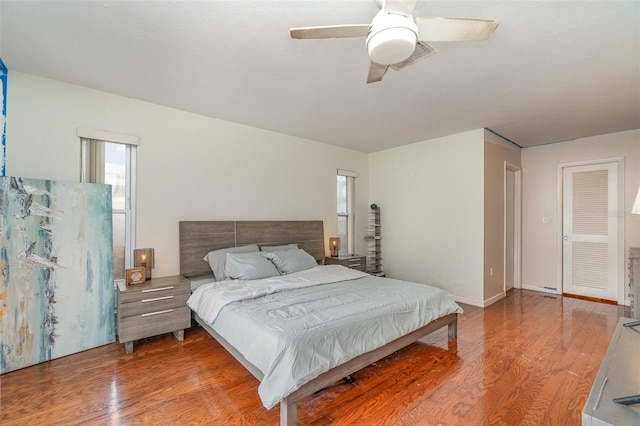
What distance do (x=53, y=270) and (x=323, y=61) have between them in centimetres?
300

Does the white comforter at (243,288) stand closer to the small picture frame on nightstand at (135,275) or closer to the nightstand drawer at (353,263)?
the small picture frame on nightstand at (135,275)

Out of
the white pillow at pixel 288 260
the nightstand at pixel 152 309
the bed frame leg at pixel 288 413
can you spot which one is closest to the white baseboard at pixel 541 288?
the white pillow at pixel 288 260

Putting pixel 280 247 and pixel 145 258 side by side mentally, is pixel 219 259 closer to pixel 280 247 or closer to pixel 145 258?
pixel 145 258

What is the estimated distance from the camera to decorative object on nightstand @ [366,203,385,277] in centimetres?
542

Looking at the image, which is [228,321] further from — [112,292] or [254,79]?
[254,79]

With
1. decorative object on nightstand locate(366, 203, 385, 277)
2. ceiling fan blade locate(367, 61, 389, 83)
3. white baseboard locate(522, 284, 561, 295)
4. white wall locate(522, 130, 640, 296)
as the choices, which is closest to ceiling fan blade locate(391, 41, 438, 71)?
ceiling fan blade locate(367, 61, 389, 83)

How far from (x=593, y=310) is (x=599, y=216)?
4.94 feet

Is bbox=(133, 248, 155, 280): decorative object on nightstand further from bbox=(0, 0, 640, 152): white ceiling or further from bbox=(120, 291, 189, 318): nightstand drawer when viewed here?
bbox=(0, 0, 640, 152): white ceiling

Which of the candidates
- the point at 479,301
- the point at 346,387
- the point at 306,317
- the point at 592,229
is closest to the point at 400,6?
the point at 306,317

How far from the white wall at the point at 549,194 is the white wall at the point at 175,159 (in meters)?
3.50

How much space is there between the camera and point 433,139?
4.68 metres

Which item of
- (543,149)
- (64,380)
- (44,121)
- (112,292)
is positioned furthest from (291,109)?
(543,149)

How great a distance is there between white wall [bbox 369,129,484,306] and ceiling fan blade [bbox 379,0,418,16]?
320cm

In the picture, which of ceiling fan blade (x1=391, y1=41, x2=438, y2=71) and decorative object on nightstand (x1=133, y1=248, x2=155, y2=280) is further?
decorative object on nightstand (x1=133, y1=248, x2=155, y2=280)
